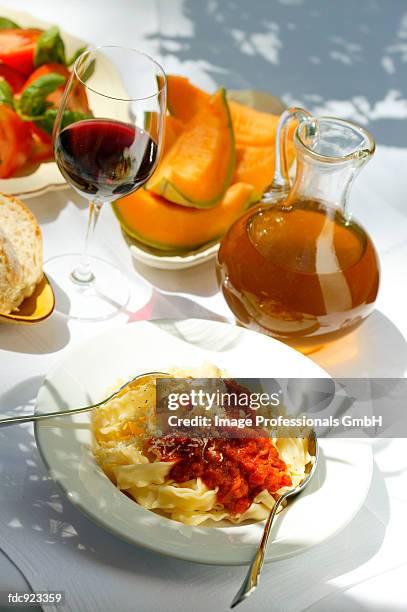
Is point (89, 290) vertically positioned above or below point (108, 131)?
below

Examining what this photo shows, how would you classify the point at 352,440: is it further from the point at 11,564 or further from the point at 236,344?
the point at 11,564

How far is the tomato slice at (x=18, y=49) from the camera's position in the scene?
5.01 ft

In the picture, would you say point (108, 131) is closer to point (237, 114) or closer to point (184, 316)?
point (184, 316)

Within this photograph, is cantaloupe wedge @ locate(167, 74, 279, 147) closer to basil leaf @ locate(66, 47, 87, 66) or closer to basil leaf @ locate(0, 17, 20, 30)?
basil leaf @ locate(66, 47, 87, 66)

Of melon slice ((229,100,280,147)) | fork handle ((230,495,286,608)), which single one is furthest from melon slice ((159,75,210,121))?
fork handle ((230,495,286,608))

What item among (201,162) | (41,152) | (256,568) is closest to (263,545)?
(256,568)

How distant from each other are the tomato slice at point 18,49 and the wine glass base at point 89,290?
43 cm

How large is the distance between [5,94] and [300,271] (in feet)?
2.10

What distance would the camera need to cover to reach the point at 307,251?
3.85 feet

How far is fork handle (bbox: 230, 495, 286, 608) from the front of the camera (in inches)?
32.4

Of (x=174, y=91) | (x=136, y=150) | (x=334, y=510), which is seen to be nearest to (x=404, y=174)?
(x=174, y=91)

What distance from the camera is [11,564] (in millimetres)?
911

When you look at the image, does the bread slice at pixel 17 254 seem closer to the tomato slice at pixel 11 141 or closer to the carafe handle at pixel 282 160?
the tomato slice at pixel 11 141

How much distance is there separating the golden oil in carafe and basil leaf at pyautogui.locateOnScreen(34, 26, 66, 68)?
563mm
